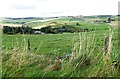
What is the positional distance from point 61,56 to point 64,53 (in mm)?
115

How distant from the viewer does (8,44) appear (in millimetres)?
7348

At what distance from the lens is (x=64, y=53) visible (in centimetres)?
694

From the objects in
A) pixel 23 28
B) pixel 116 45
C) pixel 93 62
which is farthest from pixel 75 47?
pixel 23 28

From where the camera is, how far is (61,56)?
272 inches

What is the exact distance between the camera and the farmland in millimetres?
6578

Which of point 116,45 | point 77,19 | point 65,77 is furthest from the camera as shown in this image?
point 77,19

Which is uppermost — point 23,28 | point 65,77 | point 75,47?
point 23,28

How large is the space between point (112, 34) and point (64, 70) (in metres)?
1.64

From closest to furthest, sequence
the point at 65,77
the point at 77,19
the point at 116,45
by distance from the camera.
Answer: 1. the point at 65,77
2. the point at 116,45
3. the point at 77,19

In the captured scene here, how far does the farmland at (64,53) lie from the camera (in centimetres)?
658

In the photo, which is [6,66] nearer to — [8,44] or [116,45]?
[8,44]

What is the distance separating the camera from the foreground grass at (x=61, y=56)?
21.5 ft

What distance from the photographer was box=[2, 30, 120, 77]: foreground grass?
656cm

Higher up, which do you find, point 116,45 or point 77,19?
point 77,19
